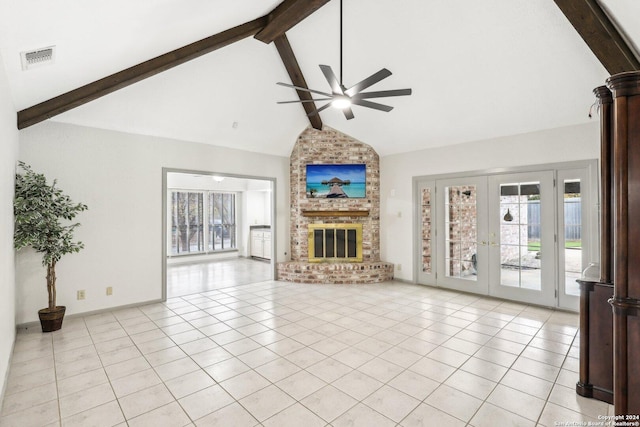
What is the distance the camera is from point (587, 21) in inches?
114

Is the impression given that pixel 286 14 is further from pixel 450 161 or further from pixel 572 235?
pixel 572 235

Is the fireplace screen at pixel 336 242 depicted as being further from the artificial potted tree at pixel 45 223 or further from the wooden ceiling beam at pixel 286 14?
the artificial potted tree at pixel 45 223

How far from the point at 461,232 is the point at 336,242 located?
7.80 ft

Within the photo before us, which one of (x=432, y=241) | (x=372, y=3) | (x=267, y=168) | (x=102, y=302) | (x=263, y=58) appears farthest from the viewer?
(x=267, y=168)

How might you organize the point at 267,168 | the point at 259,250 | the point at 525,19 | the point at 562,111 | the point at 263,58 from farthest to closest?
the point at 259,250, the point at 267,168, the point at 263,58, the point at 562,111, the point at 525,19

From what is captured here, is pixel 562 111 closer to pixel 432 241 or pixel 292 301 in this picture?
pixel 432 241

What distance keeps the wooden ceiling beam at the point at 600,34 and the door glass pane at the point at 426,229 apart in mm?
3168

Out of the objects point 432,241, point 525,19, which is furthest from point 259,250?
Result: point 525,19

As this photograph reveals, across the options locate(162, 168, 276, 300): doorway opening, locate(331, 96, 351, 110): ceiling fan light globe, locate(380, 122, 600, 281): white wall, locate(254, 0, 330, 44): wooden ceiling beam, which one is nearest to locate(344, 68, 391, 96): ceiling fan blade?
locate(331, 96, 351, 110): ceiling fan light globe

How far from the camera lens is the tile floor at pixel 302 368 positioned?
2256mm

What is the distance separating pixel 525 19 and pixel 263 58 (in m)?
3.39

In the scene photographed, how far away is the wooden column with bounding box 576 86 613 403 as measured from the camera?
2.27 m

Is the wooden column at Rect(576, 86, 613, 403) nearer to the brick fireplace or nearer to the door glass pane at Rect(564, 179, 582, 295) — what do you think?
the door glass pane at Rect(564, 179, 582, 295)

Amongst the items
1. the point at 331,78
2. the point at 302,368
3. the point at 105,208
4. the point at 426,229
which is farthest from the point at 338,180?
the point at 302,368
